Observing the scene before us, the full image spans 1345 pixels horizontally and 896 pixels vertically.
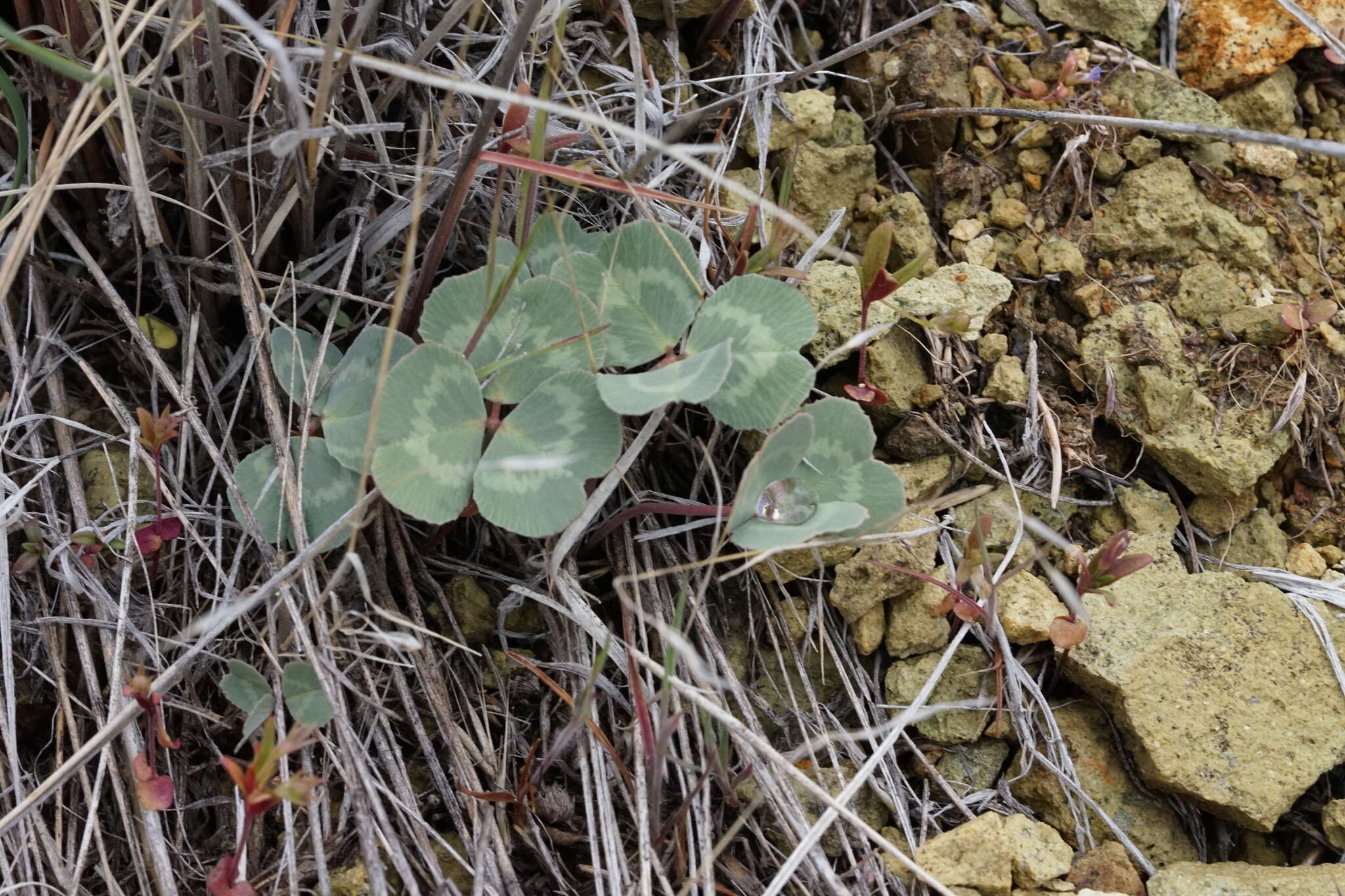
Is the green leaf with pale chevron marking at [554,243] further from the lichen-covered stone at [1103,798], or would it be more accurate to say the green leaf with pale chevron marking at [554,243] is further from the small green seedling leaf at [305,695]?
the lichen-covered stone at [1103,798]

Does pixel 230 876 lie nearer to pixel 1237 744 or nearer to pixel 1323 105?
pixel 1237 744

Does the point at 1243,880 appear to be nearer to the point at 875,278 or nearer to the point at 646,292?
the point at 875,278

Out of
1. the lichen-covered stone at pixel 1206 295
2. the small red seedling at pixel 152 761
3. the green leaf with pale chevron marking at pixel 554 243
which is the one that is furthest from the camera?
the lichen-covered stone at pixel 1206 295

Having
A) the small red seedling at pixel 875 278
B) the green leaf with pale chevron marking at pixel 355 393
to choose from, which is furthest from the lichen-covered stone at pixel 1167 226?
the green leaf with pale chevron marking at pixel 355 393

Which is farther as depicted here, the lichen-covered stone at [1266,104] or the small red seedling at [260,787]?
the lichen-covered stone at [1266,104]

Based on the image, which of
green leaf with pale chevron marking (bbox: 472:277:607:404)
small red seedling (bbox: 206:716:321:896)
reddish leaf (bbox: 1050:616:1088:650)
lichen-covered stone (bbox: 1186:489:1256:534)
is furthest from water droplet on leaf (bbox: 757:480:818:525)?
lichen-covered stone (bbox: 1186:489:1256:534)

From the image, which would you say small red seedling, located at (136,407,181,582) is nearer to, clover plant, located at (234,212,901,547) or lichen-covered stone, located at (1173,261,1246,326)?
clover plant, located at (234,212,901,547)
